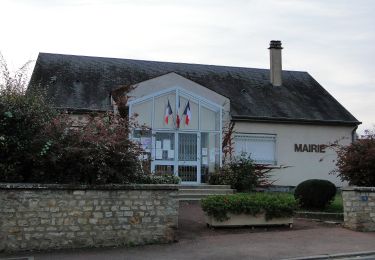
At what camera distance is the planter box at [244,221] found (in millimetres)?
13820

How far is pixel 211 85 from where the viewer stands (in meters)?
26.6

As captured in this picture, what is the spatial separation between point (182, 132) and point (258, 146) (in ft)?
14.1

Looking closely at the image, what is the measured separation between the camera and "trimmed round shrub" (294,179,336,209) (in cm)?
1692

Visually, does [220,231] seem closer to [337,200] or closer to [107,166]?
[107,166]

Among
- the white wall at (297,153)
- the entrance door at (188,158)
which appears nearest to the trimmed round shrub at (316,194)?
the entrance door at (188,158)

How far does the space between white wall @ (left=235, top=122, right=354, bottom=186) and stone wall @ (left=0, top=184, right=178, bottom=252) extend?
12.0 m

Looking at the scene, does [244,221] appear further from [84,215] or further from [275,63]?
[275,63]

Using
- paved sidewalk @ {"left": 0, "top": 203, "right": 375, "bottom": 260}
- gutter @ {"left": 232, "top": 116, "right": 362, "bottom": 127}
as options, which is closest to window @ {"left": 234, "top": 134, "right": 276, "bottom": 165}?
gutter @ {"left": 232, "top": 116, "right": 362, "bottom": 127}

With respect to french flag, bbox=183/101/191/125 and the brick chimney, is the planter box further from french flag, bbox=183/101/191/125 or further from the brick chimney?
the brick chimney

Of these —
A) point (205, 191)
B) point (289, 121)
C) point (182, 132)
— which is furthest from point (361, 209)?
point (289, 121)

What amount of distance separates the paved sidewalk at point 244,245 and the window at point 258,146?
9.29 meters

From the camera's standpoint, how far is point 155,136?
71.1ft

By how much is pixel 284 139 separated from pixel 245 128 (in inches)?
80.9

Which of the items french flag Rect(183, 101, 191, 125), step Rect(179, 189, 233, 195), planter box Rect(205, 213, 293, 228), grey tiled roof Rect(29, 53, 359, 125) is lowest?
planter box Rect(205, 213, 293, 228)
